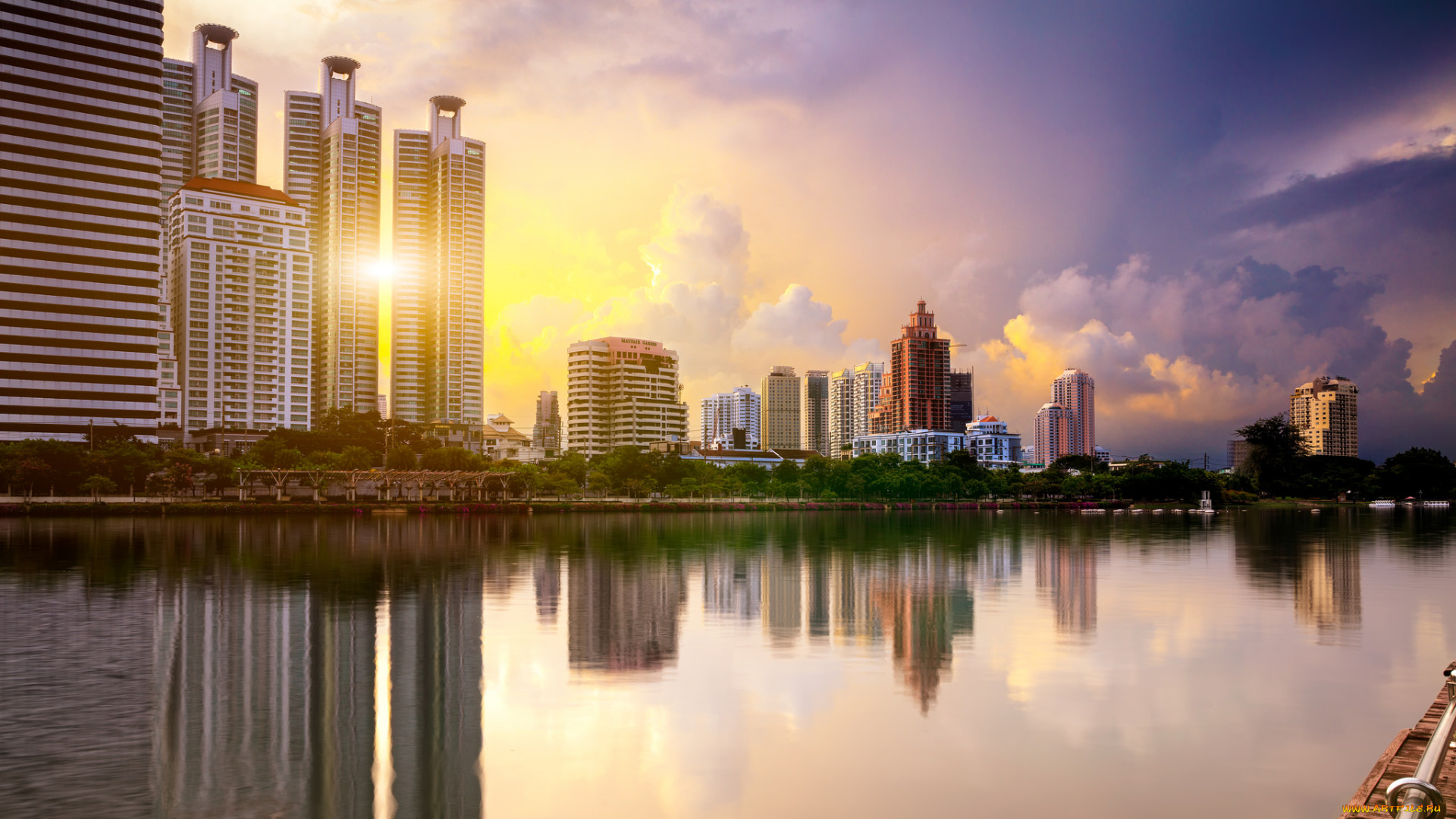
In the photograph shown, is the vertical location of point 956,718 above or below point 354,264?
below

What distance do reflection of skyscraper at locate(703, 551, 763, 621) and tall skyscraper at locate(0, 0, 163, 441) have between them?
10933 centimetres

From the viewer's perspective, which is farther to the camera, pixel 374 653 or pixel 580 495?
pixel 580 495

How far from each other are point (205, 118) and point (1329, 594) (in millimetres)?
201808

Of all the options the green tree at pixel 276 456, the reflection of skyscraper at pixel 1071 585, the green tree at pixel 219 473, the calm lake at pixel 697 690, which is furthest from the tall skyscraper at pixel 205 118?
the reflection of skyscraper at pixel 1071 585

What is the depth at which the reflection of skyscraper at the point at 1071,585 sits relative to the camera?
26.3m

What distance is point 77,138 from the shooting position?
4793 inches

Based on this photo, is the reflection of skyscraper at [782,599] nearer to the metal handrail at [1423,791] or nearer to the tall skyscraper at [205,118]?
the metal handrail at [1423,791]

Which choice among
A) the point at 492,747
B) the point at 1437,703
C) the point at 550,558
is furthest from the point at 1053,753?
the point at 550,558

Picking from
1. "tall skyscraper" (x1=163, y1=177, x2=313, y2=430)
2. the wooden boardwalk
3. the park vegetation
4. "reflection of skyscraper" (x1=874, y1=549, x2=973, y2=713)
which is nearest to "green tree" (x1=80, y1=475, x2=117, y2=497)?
the park vegetation

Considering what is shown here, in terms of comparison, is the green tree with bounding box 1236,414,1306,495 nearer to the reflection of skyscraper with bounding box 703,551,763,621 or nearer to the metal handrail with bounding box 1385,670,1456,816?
the reflection of skyscraper with bounding box 703,551,763,621

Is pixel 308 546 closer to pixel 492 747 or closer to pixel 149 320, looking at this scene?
pixel 492 747

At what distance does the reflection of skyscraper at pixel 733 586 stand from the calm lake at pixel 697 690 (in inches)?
10.6

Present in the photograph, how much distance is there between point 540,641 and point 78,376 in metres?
126

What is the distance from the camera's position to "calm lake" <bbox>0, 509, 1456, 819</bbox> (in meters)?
12.5
